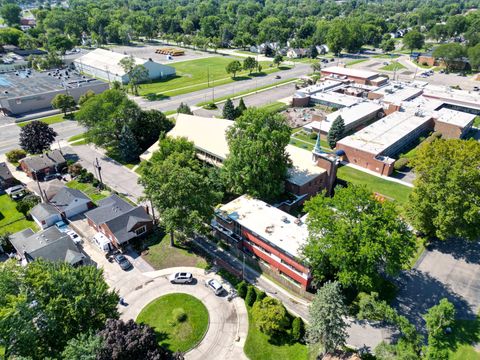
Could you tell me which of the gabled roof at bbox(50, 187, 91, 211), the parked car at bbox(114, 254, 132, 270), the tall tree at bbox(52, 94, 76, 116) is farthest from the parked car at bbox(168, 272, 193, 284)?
the tall tree at bbox(52, 94, 76, 116)

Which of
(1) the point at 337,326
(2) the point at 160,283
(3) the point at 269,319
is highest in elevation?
(1) the point at 337,326

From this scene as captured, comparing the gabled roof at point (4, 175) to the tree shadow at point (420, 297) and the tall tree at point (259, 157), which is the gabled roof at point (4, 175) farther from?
the tree shadow at point (420, 297)

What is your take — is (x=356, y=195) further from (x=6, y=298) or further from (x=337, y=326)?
(x=6, y=298)

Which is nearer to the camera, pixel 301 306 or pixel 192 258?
pixel 301 306

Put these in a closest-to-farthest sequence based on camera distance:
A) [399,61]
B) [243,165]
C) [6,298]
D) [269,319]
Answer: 1. [6,298]
2. [269,319]
3. [243,165]
4. [399,61]

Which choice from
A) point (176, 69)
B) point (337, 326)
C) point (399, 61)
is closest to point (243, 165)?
point (337, 326)

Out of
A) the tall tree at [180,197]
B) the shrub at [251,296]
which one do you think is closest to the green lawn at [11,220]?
the tall tree at [180,197]

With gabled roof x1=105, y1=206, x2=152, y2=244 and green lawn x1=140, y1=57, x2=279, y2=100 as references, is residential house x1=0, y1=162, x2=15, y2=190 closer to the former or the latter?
gabled roof x1=105, y1=206, x2=152, y2=244

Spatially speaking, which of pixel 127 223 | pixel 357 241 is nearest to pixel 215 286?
pixel 127 223
